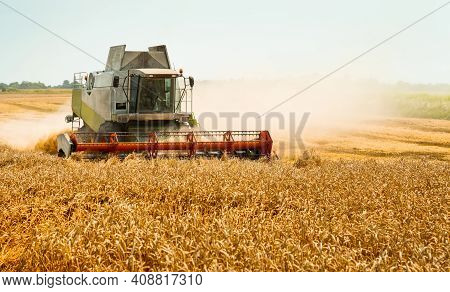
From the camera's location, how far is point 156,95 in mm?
13000

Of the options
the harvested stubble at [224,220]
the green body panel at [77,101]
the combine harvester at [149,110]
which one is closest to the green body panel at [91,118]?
the combine harvester at [149,110]

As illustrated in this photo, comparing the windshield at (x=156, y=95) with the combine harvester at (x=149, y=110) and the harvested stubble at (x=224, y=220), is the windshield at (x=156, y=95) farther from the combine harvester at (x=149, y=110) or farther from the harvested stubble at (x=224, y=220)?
the harvested stubble at (x=224, y=220)

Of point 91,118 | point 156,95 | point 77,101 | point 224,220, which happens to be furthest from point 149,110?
point 224,220

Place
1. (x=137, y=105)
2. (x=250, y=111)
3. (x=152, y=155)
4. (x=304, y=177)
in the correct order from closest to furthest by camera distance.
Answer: (x=304, y=177) < (x=152, y=155) < (x=137, y=105) < (x=250, y=111)

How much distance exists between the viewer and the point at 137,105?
41.9 feet

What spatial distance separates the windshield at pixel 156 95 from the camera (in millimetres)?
12805

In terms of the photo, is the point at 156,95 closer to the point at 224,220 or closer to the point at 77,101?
the point at 77,101

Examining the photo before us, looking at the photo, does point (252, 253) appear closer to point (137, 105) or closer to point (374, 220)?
point (374, 220)

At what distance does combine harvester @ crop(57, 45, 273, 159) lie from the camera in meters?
11.5

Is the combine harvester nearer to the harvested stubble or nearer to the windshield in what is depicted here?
the windshield

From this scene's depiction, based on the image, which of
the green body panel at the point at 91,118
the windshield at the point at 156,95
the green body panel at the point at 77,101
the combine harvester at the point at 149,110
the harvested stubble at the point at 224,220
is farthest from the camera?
the green body panel at the point at 77,101

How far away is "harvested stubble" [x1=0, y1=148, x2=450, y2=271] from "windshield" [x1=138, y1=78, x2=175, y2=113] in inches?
194

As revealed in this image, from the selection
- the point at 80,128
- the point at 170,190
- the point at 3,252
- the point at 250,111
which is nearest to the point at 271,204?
the point at 170,190

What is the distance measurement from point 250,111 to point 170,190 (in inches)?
927
